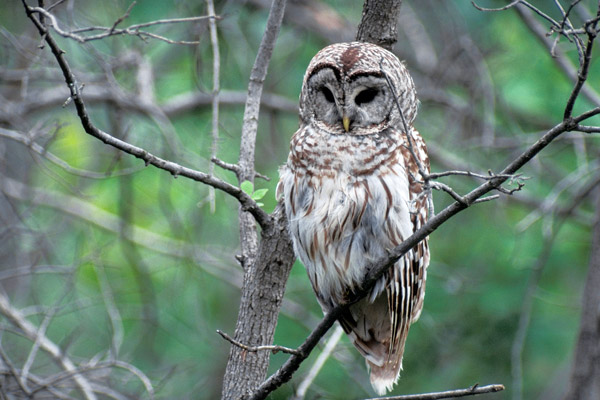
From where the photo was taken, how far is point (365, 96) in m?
3.14

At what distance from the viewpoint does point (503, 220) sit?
5734 millimetres

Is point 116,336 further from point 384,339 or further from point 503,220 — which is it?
point 503,220

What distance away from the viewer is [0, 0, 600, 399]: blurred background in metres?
5.19

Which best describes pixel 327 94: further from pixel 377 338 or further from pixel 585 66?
pixel 585 66

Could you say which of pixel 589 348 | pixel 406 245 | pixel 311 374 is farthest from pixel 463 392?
pixel 589 348

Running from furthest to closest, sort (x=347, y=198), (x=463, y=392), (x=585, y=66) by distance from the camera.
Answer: (x=347, y=198), (x=463, y=392), (x=585, y=66)

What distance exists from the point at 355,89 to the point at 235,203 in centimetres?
244

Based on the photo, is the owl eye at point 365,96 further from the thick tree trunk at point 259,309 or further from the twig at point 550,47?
the twig at point 550,47

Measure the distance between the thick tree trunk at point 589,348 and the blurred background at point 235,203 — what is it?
35.4 inches

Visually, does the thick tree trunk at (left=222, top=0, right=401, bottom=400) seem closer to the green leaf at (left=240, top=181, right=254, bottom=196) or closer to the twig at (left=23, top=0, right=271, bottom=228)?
the twig at (left=23, top=0, right=271, bottom=228)

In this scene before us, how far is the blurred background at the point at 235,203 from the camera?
5.19m

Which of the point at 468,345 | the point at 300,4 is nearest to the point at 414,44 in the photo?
the point at 300,4

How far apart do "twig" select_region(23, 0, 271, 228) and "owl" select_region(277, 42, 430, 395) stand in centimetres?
25

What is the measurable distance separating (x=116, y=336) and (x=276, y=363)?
134 cm
